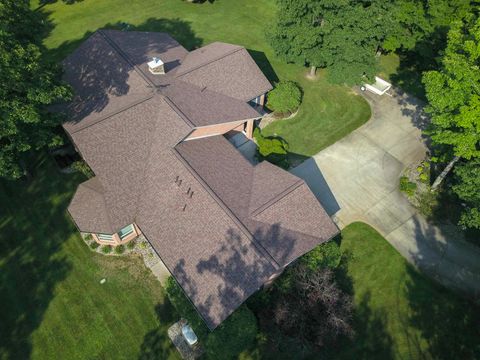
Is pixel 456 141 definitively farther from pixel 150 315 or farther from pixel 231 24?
pixel 231 24

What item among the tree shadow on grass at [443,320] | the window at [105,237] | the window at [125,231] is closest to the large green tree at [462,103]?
the tree shadow on grass at [443,320]

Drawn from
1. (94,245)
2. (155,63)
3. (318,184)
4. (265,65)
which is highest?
(155,63)

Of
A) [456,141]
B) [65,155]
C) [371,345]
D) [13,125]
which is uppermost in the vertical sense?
[13,125]

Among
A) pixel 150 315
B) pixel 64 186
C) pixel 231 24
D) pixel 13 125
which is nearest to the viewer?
pixel 13 125

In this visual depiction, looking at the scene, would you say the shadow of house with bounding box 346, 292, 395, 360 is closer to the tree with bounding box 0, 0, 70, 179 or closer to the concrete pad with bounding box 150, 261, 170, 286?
the concrete pad with bounding box 150, 261, 170, 286

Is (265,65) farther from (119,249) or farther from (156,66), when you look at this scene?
(119,249)

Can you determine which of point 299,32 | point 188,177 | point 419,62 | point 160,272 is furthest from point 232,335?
point 419,62

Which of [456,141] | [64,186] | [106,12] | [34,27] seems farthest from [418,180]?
[106,12]
